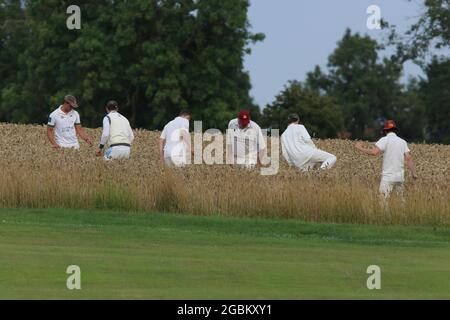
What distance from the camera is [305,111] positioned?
8544cm

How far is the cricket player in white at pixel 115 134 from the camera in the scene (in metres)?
26.5

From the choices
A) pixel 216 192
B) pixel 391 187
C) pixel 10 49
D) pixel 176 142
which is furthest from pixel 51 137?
pixel 10 49

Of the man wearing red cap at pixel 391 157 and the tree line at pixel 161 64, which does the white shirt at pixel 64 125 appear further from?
the tree line at pixel 161 64

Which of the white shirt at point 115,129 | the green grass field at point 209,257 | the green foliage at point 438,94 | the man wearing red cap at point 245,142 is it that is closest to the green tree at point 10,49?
the green foliage at point 438,94

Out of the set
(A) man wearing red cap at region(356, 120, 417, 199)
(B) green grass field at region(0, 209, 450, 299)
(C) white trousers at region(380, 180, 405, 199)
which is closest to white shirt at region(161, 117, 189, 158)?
(B) green grass field at region(0, 209, 450, 299)

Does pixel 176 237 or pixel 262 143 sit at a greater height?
pixel 262 143

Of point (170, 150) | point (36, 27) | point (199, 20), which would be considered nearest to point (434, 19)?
point (199, 20)

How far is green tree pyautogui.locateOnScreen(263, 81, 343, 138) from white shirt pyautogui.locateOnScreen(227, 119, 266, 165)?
57.5 m

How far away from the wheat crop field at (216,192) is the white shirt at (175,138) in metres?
0.62

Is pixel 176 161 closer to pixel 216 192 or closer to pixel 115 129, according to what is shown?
pixel 115 129

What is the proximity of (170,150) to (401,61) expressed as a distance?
2282 inches
